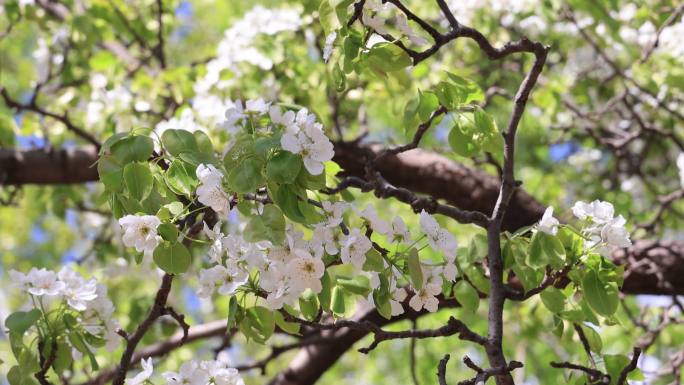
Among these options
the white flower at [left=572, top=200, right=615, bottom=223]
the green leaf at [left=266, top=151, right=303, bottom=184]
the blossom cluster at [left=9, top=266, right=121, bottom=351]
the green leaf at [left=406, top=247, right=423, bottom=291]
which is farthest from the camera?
the blossom cluster at [left=9, top=266, right=121, bottom=351]

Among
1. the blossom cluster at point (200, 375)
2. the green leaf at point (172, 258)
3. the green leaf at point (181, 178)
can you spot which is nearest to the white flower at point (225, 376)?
the blossom cluster at point (200, 375)

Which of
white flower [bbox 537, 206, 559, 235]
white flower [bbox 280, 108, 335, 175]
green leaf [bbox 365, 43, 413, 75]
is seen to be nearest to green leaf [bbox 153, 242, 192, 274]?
white flower [bbox 280, 108, 335, 175]

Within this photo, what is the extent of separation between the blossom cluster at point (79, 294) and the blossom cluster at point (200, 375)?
27 cm

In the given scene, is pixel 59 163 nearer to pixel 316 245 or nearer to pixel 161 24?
pixel 161 24

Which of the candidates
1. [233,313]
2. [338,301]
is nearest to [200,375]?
[233,313]

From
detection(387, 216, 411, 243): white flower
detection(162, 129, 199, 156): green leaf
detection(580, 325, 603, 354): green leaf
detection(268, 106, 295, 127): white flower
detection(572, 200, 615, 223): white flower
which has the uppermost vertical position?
detection(268, 106, 295, 127): white flower

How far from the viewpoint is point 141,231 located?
1.29 m

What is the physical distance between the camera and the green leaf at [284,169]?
1.24 meters

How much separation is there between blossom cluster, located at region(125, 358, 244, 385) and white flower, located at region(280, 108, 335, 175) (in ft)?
1.35

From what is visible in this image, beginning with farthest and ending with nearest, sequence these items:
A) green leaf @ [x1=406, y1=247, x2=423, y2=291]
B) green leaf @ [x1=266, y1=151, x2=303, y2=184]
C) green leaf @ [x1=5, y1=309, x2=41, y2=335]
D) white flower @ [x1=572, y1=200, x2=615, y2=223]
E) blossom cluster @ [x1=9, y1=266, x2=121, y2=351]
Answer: blossom cluster @ [x1=9, y1=266, x2=121, y2=351] < green leaf @ [x1=5, y1=309, x2=41, y2=335] < white flower @ [x1=572, y1=200, x2=615, y2=223] < green leaf @ [x1=406, y1=247, x2=423, y2=291] < green leaf @ [x1=266, y1=151, x2=303, y2=184]

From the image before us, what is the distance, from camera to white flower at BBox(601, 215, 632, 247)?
141cm

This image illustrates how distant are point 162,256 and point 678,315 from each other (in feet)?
7.47

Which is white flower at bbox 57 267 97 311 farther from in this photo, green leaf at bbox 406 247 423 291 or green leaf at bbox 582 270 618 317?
green leaf at bbox 582 270 618 317

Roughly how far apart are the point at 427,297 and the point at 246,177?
1.23ft
